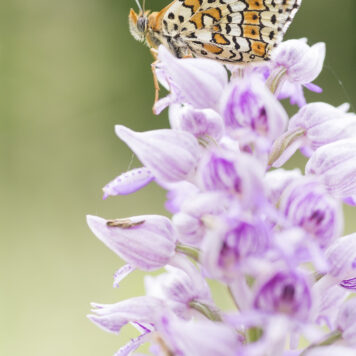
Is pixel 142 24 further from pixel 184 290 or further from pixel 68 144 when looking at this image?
pixel 68 144

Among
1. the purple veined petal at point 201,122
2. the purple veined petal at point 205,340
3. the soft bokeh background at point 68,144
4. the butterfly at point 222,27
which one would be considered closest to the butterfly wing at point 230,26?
the butterfly at point 222,27

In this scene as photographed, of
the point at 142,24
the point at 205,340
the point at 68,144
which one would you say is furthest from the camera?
the point at 68,144

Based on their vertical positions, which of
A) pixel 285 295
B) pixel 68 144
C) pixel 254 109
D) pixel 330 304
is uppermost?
pixel 254 109

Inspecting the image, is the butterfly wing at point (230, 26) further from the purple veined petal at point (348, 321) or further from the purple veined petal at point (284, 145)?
the purple veined petal at point (348, 321)

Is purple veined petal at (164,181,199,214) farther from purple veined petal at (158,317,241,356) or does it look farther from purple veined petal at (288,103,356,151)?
purple veined petal at (158,317,241,356)

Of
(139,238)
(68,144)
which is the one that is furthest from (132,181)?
(68,144)

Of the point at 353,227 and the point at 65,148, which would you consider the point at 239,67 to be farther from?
the point at 65,148

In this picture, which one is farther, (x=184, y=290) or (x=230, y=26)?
(x=230, y=26)
